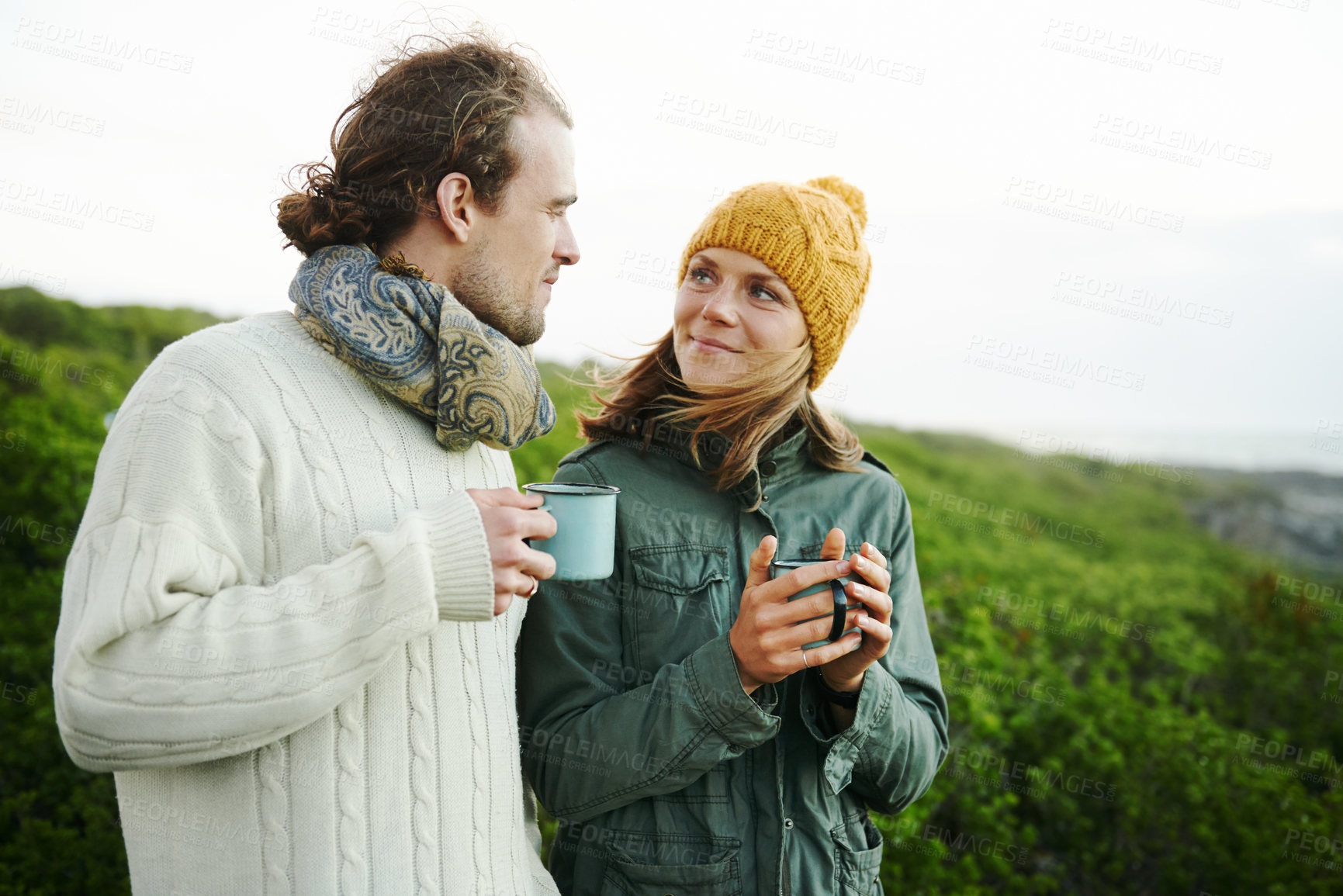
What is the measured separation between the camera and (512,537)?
62.6 inches

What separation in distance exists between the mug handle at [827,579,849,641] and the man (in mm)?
622

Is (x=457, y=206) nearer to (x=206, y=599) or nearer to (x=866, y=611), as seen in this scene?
(x=206, y=599)

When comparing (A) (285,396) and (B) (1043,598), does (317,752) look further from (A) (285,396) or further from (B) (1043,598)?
(B) (1043,598)

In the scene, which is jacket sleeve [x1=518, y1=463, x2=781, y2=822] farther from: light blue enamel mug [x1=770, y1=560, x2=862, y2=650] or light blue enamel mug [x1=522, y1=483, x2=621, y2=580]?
light blue enamel mug [x1=522, y1=483, x2=621, y2=580]

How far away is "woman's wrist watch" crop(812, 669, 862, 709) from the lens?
2074mm

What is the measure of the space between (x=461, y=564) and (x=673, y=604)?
2.42ft

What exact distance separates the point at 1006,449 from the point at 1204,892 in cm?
792

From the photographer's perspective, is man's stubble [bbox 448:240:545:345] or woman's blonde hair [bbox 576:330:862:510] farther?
woman's blonde hair [bbox 576:330:862:510]

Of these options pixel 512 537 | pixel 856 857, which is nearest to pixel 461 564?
pixel 512 537

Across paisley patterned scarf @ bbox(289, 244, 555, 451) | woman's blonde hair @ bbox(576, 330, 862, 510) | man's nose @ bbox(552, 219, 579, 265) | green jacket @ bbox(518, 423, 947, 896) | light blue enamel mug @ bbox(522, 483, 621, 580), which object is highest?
man's nose @ bbox(552, 219, 579, 265)

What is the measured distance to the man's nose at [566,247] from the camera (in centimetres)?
210

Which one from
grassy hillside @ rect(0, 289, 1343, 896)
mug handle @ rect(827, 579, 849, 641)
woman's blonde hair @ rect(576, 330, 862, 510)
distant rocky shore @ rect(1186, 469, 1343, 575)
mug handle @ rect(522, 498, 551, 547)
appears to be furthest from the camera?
distant rocky shore @ rect(1186, 469, 1343, 575)

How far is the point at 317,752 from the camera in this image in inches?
62.7

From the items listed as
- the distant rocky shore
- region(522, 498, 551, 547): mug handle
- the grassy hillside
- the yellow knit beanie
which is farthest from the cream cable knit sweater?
the distant rocky shore
